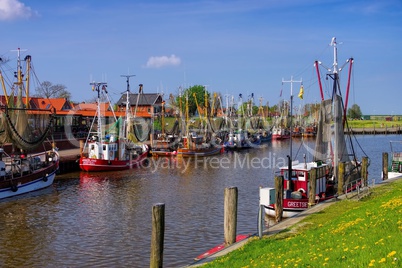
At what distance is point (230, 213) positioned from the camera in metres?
20.8

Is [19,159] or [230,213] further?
[19,159]

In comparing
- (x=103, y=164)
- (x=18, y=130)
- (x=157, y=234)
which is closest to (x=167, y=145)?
(x=103, y=164)

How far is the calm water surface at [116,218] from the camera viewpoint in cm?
2455

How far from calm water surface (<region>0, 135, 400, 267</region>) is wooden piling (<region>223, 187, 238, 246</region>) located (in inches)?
122

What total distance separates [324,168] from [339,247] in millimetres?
20755

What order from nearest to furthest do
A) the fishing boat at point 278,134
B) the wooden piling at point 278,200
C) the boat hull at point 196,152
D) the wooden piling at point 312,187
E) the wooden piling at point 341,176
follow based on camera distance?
the wooden piling at point 278,200, the wooden piling at point 312,187, the wooden piling at point 341,176, the boat hull at point 196,152, the fishing boat at point 278,134

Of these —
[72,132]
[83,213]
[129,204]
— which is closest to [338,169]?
[129,204]

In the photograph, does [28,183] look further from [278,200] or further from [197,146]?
[197,146]

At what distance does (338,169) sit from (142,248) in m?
16.9

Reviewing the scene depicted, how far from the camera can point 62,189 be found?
46.4 m

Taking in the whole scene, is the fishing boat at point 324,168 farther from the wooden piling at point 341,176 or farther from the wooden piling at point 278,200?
the wooden piling at point 278,200

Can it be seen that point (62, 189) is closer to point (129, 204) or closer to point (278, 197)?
point (129, 204)

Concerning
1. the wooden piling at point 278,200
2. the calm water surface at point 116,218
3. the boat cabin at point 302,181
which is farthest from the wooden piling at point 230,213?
the boat cabin at point 302,181

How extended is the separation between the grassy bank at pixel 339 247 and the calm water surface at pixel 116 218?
272 inches
